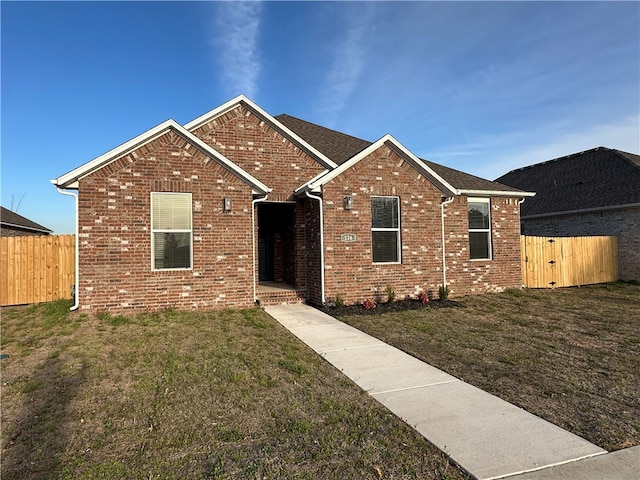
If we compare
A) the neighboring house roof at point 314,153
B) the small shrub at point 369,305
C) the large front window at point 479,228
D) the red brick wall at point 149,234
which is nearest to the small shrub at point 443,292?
the large front window at point 479,228

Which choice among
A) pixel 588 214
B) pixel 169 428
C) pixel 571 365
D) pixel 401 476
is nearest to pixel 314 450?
pixel 401 476

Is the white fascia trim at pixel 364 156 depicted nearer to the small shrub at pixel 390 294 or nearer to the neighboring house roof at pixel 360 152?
the neighboring house roof at pixel 360 152

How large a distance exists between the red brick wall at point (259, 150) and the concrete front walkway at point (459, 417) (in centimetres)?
582

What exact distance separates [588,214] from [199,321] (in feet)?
54.2

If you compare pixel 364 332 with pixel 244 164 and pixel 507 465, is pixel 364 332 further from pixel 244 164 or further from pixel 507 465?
pixel 244 164

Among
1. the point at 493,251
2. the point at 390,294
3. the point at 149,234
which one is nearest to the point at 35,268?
the point at 149,234

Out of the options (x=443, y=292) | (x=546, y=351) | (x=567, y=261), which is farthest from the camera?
(x=567, y=261)

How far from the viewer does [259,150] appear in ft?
36.3

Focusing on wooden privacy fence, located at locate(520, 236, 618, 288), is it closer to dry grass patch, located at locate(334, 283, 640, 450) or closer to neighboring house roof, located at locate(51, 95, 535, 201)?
neighboring house roof, located at locate(51, 95, 535, 201)

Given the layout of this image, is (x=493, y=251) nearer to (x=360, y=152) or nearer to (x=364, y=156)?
(x=364, y=156)

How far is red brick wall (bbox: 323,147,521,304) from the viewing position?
10.1 metres

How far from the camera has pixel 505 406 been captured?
164 inches

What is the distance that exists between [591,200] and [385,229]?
37.3ft

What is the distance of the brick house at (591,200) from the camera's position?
1507cm
